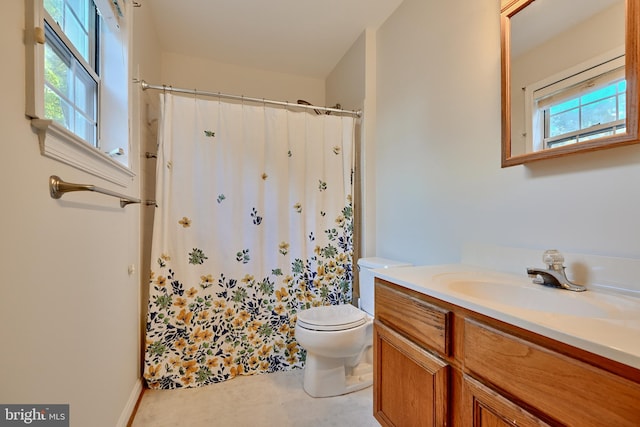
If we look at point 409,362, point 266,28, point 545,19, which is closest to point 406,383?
point 409,362

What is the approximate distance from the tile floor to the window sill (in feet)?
4.16

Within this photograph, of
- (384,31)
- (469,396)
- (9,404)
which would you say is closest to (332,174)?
(384,31)

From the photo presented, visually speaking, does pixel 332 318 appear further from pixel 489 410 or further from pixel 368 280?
pixel 489 410

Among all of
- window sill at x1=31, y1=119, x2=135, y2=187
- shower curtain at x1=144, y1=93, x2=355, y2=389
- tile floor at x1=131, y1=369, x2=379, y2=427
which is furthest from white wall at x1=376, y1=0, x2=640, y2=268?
window sill at x1=31, y1=119, x2=135, y2=187

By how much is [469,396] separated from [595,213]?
72 cm

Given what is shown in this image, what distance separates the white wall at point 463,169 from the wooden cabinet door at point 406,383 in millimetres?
609

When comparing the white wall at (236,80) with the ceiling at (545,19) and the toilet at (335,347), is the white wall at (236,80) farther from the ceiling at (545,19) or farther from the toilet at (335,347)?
the ceiling at (545,19)

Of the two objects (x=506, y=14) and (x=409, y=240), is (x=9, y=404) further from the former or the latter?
(x=506, y=14)

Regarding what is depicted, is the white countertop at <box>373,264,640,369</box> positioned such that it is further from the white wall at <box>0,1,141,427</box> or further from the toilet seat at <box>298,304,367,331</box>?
the white wall at <box>0,1,141,427</box>

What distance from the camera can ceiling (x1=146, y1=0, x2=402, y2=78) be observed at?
202 cm

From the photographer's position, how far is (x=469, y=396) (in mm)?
826

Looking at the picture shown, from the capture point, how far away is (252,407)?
5.39 feet

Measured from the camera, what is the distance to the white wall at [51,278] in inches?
25.2

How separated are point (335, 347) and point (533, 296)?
1.04m
